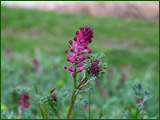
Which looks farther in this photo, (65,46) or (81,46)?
(65,46)

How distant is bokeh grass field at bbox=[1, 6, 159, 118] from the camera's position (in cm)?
346

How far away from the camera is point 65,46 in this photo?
6738mm

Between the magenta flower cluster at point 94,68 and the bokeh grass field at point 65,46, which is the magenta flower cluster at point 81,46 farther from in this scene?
the bokeh grass field at point 65,46

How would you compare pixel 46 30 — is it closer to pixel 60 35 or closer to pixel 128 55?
pixel 60 35

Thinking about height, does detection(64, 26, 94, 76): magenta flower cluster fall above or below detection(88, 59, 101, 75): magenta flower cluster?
above

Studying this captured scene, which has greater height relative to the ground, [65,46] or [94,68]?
[65,46]

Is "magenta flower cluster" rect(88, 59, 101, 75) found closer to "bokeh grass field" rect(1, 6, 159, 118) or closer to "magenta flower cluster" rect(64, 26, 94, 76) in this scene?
"magenta flower cluster" rect(64, 26, 94, 76)

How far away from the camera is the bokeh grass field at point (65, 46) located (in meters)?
3.46

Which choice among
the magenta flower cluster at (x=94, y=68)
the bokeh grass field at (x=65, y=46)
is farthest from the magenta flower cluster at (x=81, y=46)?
the bokeh grass field at (x=65, y=46)

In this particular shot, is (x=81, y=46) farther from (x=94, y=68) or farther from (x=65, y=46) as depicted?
(x=65, y=46)

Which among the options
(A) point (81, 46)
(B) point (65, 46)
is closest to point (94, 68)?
(A) point (81, 46)

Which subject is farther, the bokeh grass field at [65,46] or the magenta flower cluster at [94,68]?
the bokeh grass field at [65,46]

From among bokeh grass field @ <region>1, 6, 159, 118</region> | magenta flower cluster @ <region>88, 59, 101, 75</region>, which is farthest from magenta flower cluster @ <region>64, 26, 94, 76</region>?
bokeh grass field @ <region>1, 6, 159, 118</region>

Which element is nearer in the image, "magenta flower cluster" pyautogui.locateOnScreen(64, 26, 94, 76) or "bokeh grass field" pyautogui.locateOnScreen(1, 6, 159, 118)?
"magenta flower cluster" pyautogui.locateOnScreen(64, 26, 94, 76)
